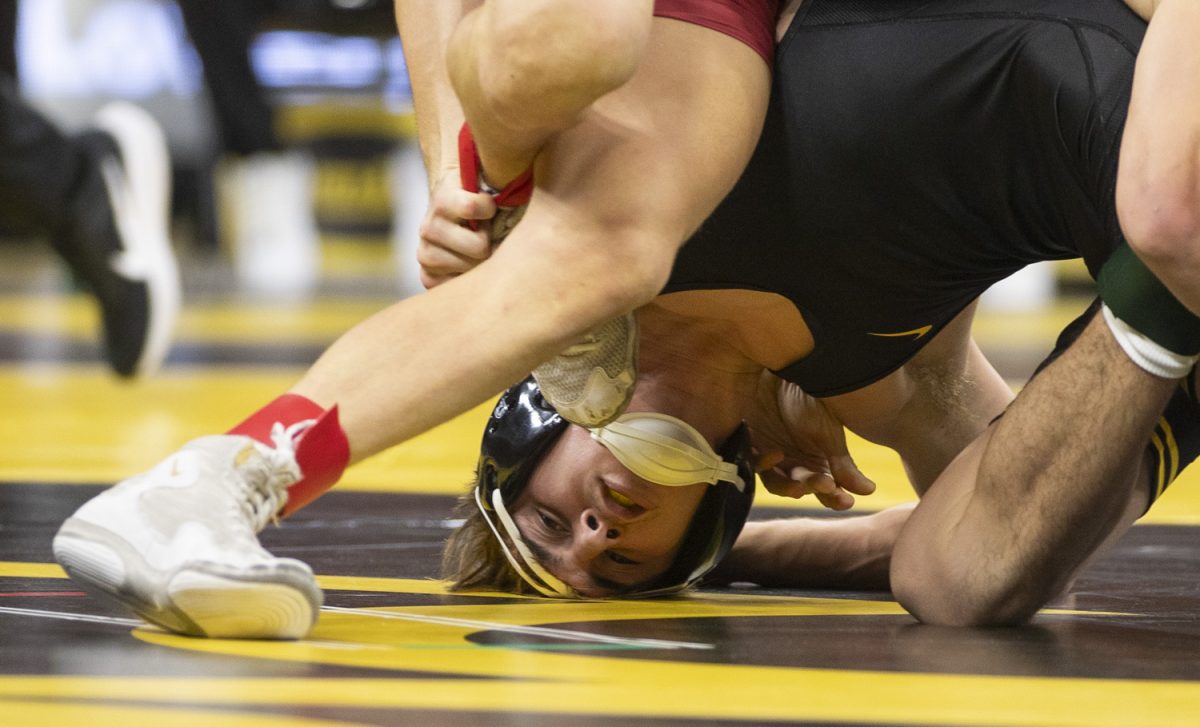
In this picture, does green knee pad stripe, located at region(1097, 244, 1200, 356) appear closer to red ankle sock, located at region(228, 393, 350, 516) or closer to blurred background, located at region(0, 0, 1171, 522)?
red ankle sock, located at region(228, 393, 350, 516)

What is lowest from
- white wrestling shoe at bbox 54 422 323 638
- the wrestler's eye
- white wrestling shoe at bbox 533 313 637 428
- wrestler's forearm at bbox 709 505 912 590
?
wrestler's forearm at bbox 709 505 912 590

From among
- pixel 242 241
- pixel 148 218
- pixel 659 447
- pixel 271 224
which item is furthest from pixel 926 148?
pixel 242 241

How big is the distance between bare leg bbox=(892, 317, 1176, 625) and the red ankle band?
→ 2.07ft

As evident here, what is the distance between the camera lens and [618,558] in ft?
8.17

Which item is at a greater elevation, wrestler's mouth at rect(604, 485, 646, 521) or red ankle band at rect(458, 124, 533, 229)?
red ankle band at rect(458, 124, 533, 229)

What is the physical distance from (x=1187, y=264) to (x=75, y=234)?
3809 mm

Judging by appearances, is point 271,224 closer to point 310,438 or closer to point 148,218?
point 148,218

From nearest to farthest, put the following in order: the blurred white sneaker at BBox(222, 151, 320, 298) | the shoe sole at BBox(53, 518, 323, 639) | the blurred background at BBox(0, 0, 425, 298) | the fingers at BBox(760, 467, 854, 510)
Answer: the shoe sole at BBox(53, 518, 323, 639), the fingers at BBox(760, 467, 854, 510), the blurred background at BBox(0, 0, 425, 298), the blurred white sneaker at BBox(222, 151, 320, 298)

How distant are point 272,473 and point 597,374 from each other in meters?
0.49

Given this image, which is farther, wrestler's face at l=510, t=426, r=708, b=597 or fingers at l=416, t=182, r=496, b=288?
wrestler's face at l=510, t=426, r=708, b=597

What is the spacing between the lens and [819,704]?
63.5 inches

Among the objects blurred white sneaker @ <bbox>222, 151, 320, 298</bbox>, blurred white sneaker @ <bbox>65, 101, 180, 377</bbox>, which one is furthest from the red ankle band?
blurred white sneaker @ <bbox>222, 151, 320, 298</bbox>

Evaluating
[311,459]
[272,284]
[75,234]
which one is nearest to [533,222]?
[311,459]

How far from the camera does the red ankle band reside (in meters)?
2.11
